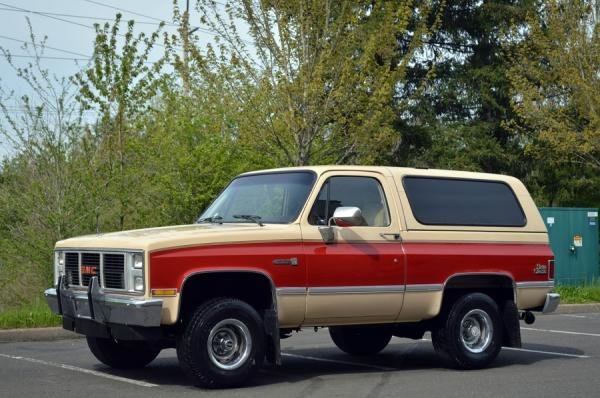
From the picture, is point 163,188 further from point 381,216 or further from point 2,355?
point 381,216

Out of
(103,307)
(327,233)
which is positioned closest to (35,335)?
(103,307)

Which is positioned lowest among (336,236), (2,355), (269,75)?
(2,355)

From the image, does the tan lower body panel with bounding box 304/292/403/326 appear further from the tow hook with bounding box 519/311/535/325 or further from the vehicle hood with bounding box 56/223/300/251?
the tow hook with bounding box 519/311/535/325

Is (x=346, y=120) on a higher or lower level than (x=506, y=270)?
higher

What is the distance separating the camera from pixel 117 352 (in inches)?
415

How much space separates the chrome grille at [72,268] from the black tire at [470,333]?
3824mm

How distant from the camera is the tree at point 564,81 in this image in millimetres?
24906

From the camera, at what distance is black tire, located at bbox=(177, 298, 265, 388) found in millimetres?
8977

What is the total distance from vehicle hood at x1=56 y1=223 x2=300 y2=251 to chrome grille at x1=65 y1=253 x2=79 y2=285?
0.10 metres

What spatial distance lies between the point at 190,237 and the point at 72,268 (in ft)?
5.31

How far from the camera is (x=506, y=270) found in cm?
1098

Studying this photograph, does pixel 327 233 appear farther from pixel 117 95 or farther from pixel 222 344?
pixel 117 95

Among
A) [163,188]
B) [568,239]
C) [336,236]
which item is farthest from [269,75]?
[336,236]

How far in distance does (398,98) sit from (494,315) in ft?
65.7
